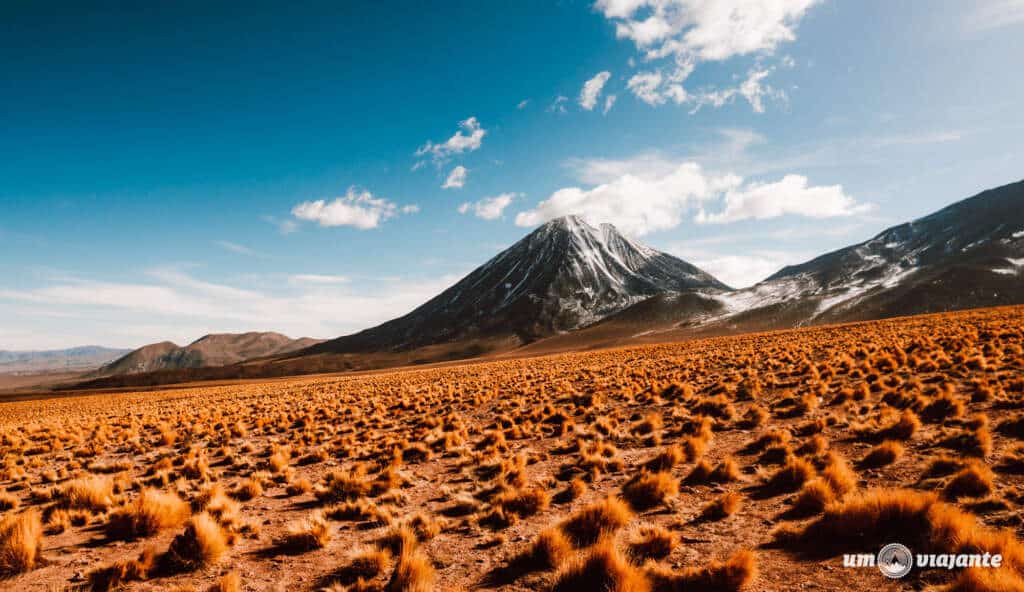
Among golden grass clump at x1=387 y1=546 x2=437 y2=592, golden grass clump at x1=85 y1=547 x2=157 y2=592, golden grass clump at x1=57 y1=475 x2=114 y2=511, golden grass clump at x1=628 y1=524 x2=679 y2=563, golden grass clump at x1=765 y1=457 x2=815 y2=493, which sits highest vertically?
golden grass clump at x1=57 y1=475 x2=114 y2=511

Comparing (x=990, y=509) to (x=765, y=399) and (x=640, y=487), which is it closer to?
(x=640, y=487)

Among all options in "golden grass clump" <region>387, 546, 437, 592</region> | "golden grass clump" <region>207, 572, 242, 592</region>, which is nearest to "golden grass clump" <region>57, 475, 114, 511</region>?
"golden grass clump" <region>207, 572, 242, 592</region>

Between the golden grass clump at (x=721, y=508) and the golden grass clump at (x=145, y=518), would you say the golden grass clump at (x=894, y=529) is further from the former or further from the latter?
the golden grass clump at (x=145, y=518)

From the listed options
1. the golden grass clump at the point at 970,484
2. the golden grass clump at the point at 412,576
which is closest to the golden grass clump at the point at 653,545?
the golden grass clump at the point at 412,576

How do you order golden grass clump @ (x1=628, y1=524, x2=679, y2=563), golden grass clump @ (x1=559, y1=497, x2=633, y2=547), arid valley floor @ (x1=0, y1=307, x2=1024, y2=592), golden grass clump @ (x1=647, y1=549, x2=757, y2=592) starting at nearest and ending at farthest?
golden grass clump @ (x1=647, y1=549, x2=757, y2=592), arid valley floor @ (x1=0, y1=307, x2=1024, y2=592), golden grass clump @ (x1=628, y1=524, x2=679, y2=563), golden grass clump @ (x1=559, y1=497, x2=633, y2=547)

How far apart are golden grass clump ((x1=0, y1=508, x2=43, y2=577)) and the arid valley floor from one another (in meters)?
0.03

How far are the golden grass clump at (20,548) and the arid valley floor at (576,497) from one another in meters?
0.03

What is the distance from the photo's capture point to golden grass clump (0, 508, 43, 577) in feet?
21.1

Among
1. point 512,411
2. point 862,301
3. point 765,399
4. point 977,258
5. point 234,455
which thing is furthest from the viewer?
point 977,258

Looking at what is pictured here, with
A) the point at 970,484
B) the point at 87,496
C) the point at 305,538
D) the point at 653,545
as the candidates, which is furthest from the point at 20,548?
the point at 970,484

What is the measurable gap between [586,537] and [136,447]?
61.2 ft

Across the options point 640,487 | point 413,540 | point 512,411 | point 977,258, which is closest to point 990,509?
point 640,487

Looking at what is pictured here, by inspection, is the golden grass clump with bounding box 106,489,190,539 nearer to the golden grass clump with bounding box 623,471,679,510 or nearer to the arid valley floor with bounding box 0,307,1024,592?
the arid valley floor with bounding box 0,307,1024,592

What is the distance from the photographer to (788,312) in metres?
137
